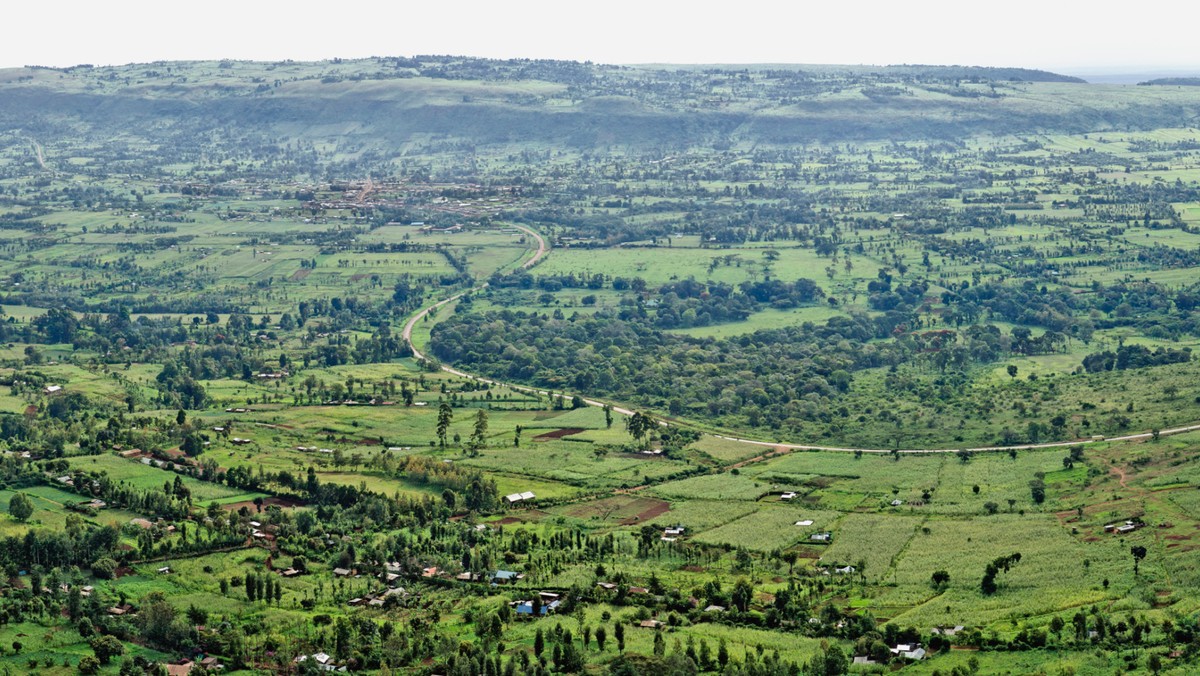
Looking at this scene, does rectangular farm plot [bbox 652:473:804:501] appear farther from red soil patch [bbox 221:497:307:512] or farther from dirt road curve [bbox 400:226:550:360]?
dirt road curve [bbox 400:226:550:360]

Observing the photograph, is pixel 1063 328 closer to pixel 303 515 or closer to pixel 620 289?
pixel 620 289

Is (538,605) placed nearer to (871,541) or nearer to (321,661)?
(321,661)

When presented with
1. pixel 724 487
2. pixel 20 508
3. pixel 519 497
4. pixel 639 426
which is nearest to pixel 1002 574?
pixel 724 487

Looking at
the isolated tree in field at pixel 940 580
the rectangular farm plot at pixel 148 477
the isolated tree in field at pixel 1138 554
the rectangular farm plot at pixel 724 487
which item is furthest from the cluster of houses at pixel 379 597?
the isolated tree in field at pixel 1138 554

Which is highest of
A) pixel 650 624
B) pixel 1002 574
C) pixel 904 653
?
pixel 1002 574

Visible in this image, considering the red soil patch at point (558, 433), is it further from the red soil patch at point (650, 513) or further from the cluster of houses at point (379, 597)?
the cluster of houses at point (379, 597)
